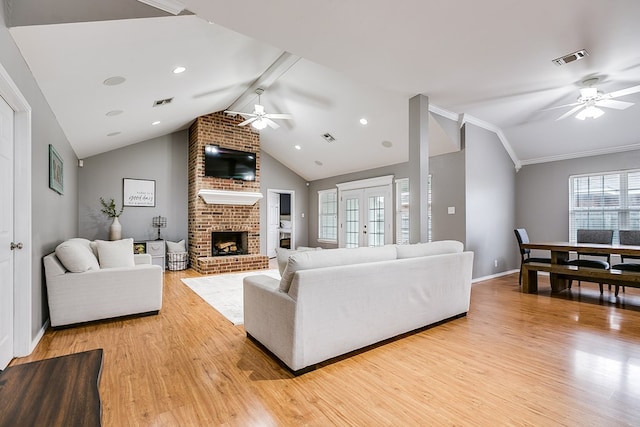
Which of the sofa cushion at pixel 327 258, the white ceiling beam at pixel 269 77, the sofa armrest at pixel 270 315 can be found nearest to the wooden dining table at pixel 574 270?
the sofa cushion at pixel 327 258

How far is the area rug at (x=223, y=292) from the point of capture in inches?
148

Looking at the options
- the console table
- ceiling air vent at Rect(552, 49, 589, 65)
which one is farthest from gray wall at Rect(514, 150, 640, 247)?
the console table

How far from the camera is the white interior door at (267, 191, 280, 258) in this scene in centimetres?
894

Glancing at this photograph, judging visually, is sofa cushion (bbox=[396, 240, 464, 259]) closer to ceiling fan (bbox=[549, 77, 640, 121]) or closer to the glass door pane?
ceiling fan (bbox=[549, 77, 640, 121])

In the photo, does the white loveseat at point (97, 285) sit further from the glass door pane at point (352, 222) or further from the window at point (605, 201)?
the window at point (605, 201)

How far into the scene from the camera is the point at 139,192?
687 centimetres

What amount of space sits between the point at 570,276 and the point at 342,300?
4109mm

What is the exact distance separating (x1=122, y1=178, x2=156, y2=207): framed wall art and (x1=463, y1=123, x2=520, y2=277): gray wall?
6.50 m

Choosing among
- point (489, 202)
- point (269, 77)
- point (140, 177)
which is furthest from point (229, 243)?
point (489, 202)

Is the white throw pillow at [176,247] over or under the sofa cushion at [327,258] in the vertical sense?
under

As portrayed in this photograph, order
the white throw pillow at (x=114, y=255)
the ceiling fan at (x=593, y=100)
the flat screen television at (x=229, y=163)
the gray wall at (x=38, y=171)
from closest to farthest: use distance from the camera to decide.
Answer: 1. the gray wall at (x=38, y=171)
2. the white throw pillow at (x=114, y=255)
3. the ceiling fan at (x=593, y=100)
4. the flat screen television at (x=229, y=163)

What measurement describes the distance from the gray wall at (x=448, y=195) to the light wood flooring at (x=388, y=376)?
7.21 feet

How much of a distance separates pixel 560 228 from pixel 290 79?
5.89 metres

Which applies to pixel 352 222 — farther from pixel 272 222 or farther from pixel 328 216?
pixel 272 222
